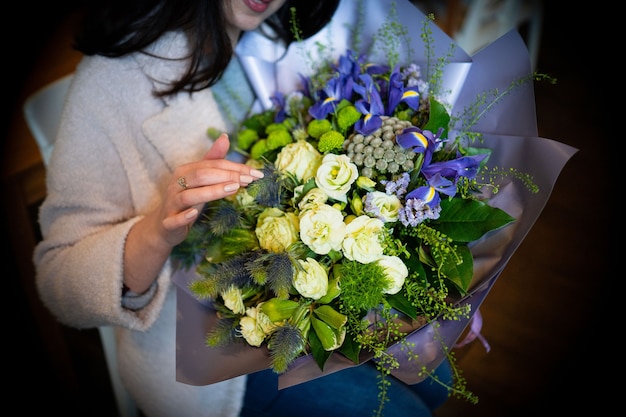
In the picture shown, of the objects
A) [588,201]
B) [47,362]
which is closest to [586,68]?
[588,201]

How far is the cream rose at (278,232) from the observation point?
2.52 feet

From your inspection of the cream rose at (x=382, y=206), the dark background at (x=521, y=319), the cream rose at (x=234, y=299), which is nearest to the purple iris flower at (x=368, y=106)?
the cream rose at (x=382, y=206)

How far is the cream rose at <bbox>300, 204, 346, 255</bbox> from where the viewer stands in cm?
73

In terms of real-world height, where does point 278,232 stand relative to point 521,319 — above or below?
above

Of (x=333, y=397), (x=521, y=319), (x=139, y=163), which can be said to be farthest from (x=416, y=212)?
(x=521, y=319)

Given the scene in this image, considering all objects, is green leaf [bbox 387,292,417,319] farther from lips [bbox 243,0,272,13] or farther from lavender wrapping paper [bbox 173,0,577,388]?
lips [bbox 243,0,272,13]

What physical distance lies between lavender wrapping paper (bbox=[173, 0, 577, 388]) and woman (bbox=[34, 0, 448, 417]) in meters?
0.14

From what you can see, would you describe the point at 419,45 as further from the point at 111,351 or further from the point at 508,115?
the point at 111,351

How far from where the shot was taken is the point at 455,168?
0.77 m

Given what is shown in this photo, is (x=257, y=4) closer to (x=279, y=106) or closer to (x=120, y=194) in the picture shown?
(x=279, y=106)

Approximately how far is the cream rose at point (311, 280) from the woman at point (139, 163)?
319 mm

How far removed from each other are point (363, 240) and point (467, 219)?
17 cm

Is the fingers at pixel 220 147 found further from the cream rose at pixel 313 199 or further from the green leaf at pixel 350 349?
the green leaf at pixel 350 349

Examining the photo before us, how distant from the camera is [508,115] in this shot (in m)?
0.85
